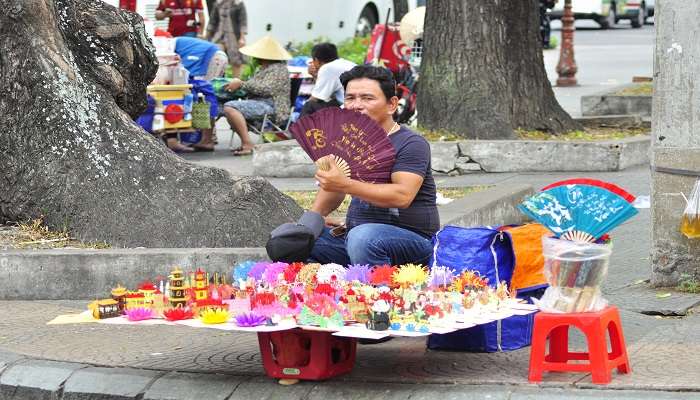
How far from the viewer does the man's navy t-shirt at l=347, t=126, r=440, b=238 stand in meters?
6.08

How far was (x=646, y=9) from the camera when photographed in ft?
135

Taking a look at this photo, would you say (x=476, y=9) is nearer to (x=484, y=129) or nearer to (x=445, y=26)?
(x=445, y=26)

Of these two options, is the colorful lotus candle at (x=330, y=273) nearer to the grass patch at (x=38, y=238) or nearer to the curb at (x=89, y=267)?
the curb at (x=89, y=267)

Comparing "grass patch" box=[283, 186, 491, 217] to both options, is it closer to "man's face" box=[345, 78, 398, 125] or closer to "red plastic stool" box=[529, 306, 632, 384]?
"man's face" box=[345, 78, 398, 125]

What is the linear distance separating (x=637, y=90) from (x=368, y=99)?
11.7 m

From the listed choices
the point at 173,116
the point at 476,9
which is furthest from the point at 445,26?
the point at 173,116

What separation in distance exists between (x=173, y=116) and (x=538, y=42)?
3925 mm

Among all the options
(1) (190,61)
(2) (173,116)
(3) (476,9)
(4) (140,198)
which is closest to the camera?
(4) (140,198)

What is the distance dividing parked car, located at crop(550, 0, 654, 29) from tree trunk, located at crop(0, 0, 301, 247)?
30704 millimetres

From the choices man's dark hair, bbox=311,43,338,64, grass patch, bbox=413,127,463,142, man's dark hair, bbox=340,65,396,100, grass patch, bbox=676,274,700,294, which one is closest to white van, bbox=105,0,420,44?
man's dark hair, bbox=311,43,338,64

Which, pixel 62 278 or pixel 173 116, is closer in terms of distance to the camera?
pixel 62 278

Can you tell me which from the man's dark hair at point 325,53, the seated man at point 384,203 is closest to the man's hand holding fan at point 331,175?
the seated man at point 384,203

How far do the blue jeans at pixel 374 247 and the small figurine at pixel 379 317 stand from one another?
59cm

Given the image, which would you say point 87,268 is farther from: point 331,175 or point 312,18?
point 312,18
